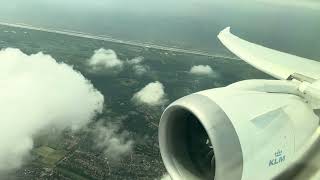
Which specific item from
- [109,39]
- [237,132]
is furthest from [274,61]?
[109,39]

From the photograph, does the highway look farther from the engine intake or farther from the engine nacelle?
the engine intake

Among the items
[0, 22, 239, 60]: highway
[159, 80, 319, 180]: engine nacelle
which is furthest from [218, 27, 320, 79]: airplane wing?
[0, 22, 239, 60]: highway

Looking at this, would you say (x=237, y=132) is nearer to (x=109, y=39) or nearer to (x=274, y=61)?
(x=274, y=61)

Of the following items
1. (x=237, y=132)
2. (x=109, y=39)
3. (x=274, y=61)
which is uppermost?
(x=237, y=132)

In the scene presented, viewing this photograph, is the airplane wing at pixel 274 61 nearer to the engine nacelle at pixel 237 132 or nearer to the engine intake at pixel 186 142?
the engine nacelle at pixel 237 132

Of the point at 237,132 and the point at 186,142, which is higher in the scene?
the point at 237,132

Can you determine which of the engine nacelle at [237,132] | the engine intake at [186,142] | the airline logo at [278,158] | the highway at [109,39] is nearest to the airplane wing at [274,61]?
the engine nacelle at [237,132]

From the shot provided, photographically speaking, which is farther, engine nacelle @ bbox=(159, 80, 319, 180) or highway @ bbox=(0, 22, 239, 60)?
highway @ bbox=(0, 22, 239, 60)

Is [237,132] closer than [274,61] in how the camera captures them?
Yes
